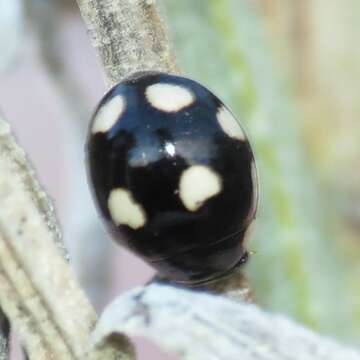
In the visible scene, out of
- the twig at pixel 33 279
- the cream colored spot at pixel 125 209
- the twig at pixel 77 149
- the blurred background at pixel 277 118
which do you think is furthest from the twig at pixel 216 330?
the twig at pixel 77 149

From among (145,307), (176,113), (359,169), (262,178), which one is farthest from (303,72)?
(145,307)

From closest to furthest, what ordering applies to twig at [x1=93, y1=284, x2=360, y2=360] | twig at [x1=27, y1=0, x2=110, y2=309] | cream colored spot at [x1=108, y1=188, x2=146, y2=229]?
twig at [x1=93, y1=284, x2=360, y2=360]
cream colored spot at [x1=108, y1=188, x2=146, y2=229]
twig at [x1=27, y1=0, x2=110, y2=309]

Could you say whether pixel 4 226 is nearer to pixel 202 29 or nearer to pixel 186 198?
pixel 186 198

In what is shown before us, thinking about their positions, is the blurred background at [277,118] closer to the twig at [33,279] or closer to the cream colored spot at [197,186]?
the cream colored spot at [197,186]

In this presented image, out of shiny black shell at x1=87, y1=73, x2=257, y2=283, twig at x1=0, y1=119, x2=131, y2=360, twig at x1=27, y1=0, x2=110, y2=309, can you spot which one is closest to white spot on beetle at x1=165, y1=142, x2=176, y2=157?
shiny black shell at x1=87, y1=73, x2=257, y2=283

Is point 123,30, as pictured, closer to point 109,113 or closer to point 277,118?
point 109,113

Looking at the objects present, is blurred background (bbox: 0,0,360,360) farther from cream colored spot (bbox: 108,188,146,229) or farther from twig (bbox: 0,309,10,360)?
twig (bbox: 0,309,10,360)

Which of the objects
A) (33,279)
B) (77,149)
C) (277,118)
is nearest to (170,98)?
(33,279)

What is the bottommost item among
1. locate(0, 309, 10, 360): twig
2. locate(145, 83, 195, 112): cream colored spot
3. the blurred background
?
the blurred background
